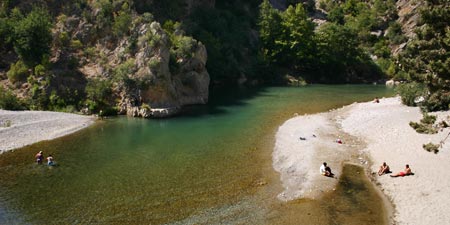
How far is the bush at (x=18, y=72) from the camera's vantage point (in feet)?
201

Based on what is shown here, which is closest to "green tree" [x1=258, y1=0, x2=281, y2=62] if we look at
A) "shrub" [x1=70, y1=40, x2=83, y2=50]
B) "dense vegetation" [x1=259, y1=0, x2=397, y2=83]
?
"dense vegetation" [x1=259, y1=0, x2=397, y2=83]

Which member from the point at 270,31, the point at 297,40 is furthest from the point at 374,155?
the point at 270,31

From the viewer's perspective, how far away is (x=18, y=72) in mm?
61094

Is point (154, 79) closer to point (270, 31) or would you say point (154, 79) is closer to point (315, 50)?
point (270, 31)

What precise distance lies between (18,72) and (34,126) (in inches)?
642

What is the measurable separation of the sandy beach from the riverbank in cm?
2371

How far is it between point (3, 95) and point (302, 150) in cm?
3861

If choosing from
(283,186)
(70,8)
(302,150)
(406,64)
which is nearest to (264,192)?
(283,186)

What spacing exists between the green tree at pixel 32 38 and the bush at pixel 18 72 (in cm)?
88

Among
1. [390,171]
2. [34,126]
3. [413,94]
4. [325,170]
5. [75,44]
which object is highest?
[75,44]

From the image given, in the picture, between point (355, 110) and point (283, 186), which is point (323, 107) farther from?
point (283, 186)

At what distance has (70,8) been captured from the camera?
6931 centimetres

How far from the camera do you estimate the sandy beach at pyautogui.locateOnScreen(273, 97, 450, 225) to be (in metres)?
28.1

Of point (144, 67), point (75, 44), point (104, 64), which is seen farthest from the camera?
point (75, 44)
